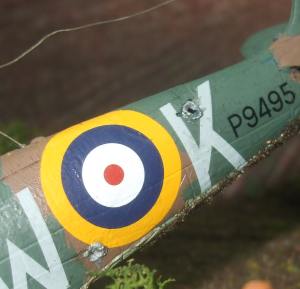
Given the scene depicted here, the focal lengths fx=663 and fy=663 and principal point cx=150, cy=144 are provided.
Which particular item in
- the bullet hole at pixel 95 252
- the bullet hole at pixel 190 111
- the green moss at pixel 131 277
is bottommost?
the green moss at pixel 131 277

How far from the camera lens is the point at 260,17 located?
345cm

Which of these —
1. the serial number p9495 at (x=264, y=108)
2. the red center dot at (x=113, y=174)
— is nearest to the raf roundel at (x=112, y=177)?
the red center dot at (x=113, y=174)

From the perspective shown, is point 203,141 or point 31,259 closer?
point 31,259

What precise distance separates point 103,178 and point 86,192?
0.05 m

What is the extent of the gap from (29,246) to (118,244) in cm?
22

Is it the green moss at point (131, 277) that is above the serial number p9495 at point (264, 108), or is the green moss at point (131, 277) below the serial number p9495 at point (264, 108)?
below

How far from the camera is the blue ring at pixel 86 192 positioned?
155cm

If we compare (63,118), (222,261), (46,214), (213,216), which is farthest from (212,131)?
(63,118)

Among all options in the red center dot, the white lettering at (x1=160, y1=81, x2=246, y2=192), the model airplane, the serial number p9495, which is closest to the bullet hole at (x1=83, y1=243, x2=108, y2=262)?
the model airplane

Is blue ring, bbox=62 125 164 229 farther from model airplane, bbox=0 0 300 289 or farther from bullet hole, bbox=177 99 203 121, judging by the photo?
bullet hole, bbox=177 99 203 121

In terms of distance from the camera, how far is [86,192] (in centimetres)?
156

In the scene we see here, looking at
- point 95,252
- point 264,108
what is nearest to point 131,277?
point 95,252

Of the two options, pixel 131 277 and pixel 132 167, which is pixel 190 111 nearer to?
pixel 132 167

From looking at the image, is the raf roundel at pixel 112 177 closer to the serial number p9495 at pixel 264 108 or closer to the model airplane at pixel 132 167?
the model airplane at pixel 132 167
